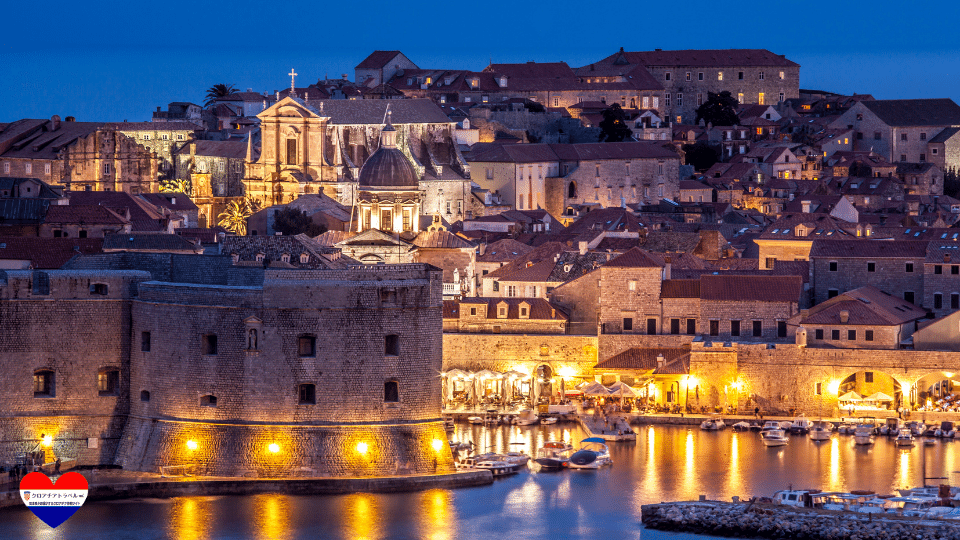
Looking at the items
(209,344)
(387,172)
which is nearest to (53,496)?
(209,344)

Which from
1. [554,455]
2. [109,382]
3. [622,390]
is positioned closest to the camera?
[109,382]

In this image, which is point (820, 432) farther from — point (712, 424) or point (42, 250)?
point (42, 250)

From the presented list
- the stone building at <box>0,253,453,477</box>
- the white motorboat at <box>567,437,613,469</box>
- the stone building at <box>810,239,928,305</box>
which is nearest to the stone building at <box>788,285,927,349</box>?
the stone building at <box>810,239,928,305</box>

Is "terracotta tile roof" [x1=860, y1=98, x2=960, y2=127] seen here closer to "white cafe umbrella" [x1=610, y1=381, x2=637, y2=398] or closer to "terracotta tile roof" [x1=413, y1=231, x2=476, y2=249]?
"terracotta tile roof" [x1=413, y1=231, x2=476, y2=249]

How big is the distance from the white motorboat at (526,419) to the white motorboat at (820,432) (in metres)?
6.88

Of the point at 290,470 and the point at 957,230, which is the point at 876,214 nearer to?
the point at 957,230

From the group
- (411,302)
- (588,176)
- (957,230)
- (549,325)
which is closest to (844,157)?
(588,176)

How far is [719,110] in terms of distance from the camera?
389 ft

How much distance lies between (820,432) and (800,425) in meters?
0.95

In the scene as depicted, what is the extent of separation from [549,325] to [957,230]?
518 inches

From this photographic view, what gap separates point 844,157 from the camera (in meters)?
104

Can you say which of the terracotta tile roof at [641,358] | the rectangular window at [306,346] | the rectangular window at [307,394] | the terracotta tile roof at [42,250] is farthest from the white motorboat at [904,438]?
the terracotta tile roof at [42,250]

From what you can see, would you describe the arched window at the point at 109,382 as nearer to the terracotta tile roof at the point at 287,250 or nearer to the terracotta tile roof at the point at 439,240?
the terracotta tile roof at the point at 287,250

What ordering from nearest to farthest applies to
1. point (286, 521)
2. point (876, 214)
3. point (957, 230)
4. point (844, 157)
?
point (286, 521)
point (957, 230)
point (876, 214)
point (844, 157)
